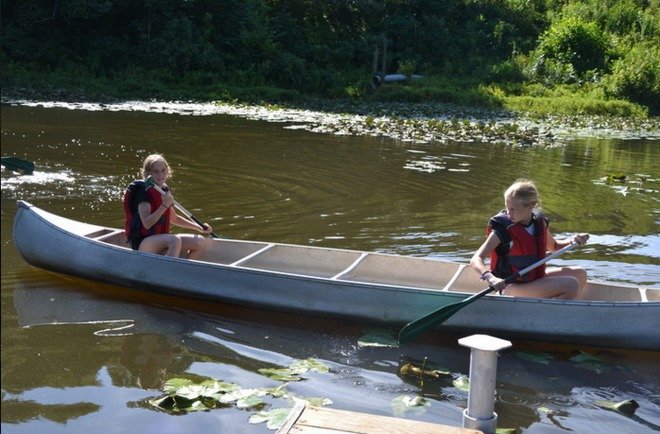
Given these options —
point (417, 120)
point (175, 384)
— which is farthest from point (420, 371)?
point (417, 120)

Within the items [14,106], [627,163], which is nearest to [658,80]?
[627,163]

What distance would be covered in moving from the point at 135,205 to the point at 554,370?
309 centimetres

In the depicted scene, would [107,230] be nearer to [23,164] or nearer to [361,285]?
[23,164]

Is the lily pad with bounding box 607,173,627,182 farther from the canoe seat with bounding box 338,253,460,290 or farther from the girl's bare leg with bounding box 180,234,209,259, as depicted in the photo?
the girl's bare leg with bounding box 180,234,209,259

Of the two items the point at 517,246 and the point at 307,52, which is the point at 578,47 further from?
the point at 517,246

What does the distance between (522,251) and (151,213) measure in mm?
2624

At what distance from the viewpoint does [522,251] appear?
214 inches

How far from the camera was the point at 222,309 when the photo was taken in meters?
6.04

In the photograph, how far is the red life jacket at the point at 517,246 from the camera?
541cm

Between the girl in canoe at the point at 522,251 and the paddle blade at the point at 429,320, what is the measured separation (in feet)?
1.20

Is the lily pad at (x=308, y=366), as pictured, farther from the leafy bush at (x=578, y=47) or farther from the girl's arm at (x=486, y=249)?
the leafy bush at (x=578, y=47)

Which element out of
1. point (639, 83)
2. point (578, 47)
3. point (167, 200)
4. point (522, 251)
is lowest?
point (522, 251)

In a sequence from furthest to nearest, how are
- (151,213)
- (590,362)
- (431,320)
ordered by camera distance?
(151,213) < (590,362) < (431,320)

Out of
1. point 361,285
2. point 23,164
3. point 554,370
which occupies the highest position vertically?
point 23,164
